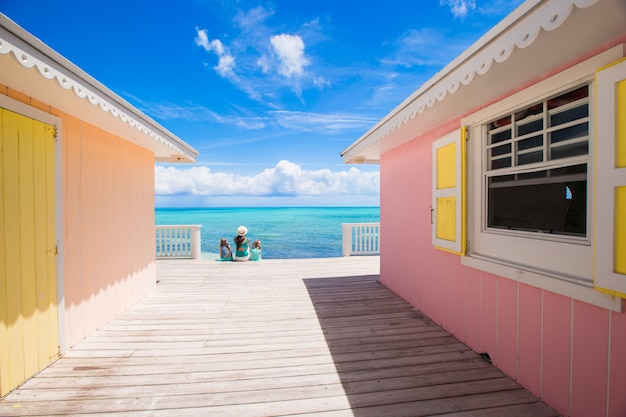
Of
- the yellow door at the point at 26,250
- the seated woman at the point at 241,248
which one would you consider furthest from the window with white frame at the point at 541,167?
the seated woman at the point at 241,248

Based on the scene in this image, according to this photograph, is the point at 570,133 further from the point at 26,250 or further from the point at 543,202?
the point at 26,250

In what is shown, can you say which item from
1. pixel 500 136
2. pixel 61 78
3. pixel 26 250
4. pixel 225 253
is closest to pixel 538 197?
pixel 500 136

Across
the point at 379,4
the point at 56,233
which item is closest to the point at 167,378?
the point at 56,233

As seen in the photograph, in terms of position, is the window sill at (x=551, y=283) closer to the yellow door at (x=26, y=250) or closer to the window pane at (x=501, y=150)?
the window pane at (x=501, y=150)

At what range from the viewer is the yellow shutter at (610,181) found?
1271mm

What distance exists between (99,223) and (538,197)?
4.52 meters

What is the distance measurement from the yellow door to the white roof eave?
3.35 metres

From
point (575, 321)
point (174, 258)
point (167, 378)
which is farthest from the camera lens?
point (174, 258)

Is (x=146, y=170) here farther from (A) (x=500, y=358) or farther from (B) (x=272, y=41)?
(A) (x=500, y=358)

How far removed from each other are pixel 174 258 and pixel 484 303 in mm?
7120

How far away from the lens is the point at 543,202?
1.99 m

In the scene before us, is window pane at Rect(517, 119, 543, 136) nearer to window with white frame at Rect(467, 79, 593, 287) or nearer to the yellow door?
window with white frame at Rect(467, 79, 593, 287)

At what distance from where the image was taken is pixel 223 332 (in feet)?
9.64

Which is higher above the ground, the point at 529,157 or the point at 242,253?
the point at 529,157
